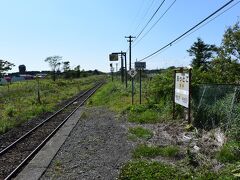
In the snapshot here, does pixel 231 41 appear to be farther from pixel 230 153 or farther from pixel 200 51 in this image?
pixel 200 51

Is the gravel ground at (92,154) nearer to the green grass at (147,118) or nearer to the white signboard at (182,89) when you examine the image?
the green grass at (147,118)

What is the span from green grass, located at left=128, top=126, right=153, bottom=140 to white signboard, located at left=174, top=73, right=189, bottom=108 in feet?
6.10

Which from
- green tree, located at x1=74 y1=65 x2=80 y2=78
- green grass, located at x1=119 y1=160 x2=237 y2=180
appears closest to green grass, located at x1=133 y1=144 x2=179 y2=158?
green grass, located at x1=119 y1=160 x2=237 y2=180

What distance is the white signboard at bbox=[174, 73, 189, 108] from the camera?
1449 cm

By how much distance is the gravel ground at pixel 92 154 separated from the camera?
30.0 feet

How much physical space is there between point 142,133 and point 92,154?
10.9 ft

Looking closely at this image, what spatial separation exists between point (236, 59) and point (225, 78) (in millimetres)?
2815

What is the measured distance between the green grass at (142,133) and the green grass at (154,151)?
2095 mm

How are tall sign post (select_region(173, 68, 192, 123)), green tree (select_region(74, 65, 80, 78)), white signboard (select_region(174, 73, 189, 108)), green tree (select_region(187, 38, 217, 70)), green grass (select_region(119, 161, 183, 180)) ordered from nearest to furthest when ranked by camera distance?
green grass (select_region(119, 161, 183, 180))
tall sign post (select_region(173, 68, 192, 123))
white signboard (select_region(174, 73, 189, 108))
green tree (select_region(187, 38, 217, 70))
green tree (select_region(74, 65, 80, 78))

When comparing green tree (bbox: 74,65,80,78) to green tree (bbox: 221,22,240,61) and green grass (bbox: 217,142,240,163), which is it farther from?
green grass (bbox: 217,142,240,163)

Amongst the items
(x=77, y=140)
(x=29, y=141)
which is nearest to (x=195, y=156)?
(x=77, y=140)

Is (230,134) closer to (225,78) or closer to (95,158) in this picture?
(95,158)

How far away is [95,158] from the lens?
1060 cm

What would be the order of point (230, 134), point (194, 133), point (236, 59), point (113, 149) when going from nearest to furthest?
point (230, 134) → point (113, 149) → point (194, 133) → point (236, 59)
